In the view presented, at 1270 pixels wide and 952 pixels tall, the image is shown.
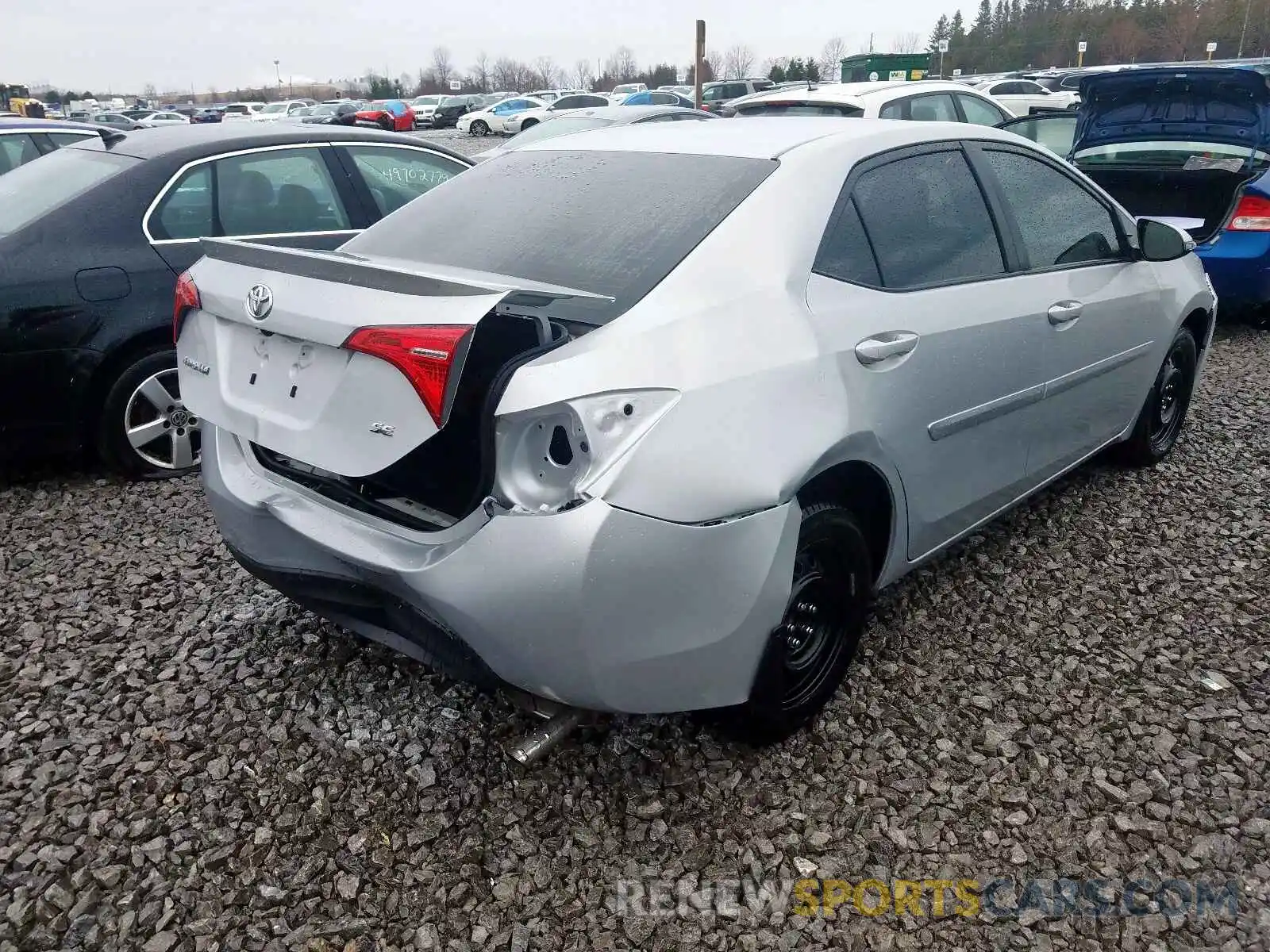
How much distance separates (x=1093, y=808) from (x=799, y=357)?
1.37 meters

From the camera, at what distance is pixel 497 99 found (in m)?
43.1

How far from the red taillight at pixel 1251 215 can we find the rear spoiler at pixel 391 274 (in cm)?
588

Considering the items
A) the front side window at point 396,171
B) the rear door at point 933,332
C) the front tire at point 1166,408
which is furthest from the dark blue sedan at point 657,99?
the rear door at point 933,332

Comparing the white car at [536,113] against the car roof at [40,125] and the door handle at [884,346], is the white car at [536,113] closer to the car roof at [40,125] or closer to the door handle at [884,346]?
the car roof at [40,125]

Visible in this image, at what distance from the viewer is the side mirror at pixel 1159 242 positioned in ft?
12.4

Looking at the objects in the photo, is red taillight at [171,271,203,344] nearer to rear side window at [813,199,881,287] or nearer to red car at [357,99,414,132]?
rear side window at [813,199,881,287]

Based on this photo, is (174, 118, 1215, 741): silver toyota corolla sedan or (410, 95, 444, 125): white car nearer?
(174, 118, 1215, 741): silver toyota corolla sedan

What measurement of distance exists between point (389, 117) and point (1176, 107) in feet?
111

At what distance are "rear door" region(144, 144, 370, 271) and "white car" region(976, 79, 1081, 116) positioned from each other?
19.4 meters

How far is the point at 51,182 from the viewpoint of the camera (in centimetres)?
438

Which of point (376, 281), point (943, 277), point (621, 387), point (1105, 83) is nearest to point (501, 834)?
point (621, 387)

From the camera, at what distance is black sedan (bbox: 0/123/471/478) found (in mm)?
3885

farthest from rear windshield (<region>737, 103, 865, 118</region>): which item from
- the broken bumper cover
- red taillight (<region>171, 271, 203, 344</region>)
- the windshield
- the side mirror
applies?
the broken bumper cover

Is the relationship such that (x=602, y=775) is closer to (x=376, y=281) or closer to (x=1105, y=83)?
(x=376, y=281)
